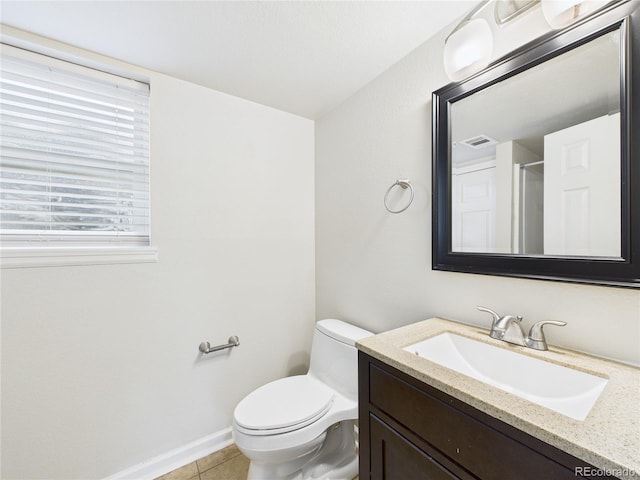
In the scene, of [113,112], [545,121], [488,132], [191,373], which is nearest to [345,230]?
[488,132]

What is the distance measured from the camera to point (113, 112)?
55.9 inches

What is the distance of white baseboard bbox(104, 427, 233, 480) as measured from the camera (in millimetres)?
1380

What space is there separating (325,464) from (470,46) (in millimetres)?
1889

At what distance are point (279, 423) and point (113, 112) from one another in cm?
174

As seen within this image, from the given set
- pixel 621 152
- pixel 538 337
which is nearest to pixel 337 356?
pixel 538 337

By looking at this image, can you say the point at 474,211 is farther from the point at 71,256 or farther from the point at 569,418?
the point at 71,256

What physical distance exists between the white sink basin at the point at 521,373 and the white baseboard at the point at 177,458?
141 cm

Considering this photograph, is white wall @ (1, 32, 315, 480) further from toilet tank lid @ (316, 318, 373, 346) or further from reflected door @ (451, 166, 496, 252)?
reflected door @ (451, 166, 496, 252)

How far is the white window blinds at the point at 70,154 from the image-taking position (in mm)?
1202

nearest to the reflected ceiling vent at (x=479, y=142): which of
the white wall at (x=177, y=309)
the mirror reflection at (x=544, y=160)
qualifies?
the mirror reflection at (x=544, y=160)

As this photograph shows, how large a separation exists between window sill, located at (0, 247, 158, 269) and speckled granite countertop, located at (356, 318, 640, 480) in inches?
48.3

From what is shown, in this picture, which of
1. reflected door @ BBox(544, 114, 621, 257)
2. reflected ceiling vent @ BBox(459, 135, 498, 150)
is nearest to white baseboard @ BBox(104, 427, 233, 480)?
reflected door @ BBox(544, 114, 621, 257)

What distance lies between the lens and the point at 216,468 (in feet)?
4.86

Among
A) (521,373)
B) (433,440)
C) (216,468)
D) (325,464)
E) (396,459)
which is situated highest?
(521,373)
